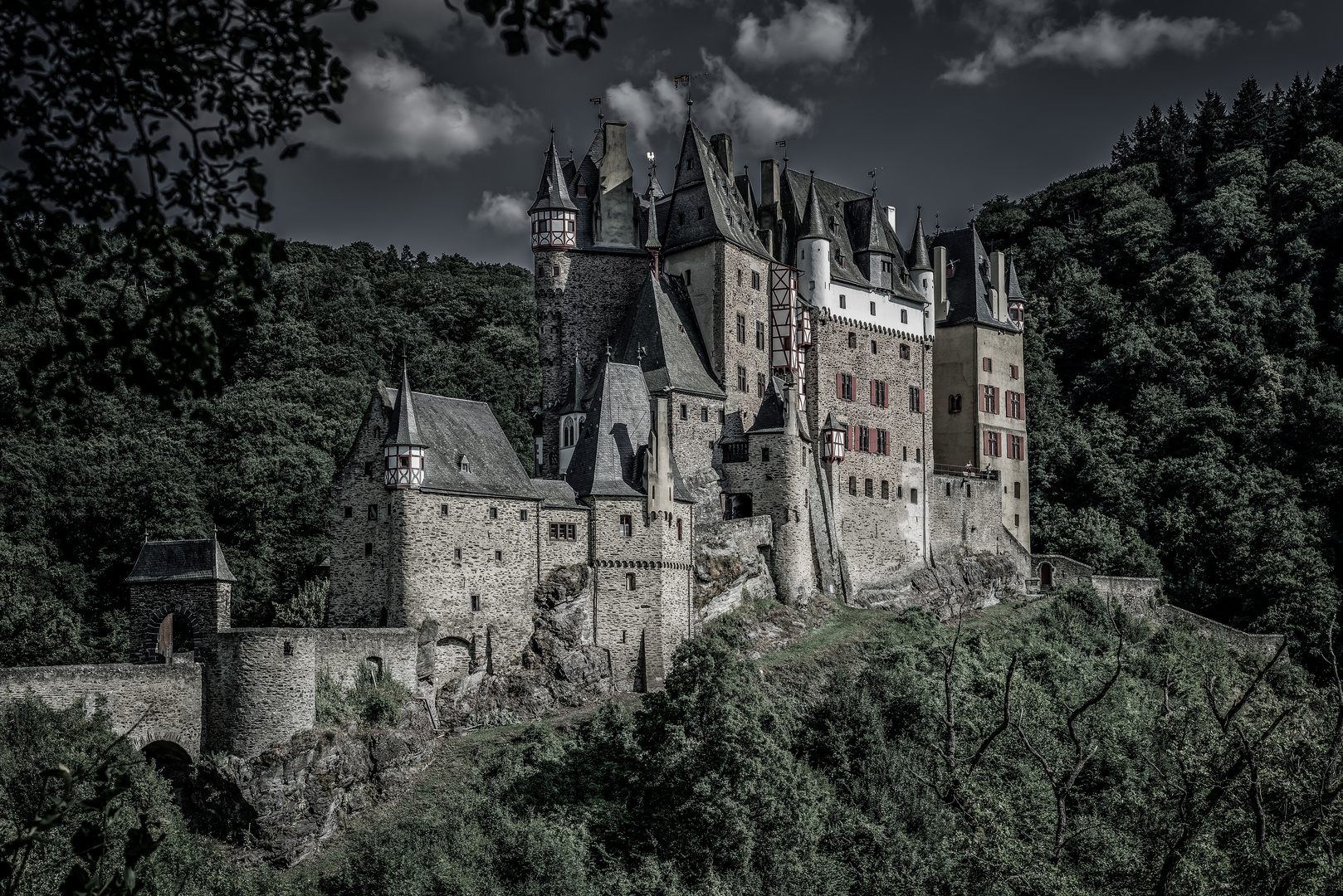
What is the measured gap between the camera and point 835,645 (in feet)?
151

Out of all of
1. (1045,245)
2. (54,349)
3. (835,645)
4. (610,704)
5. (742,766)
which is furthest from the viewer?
(1045,245)

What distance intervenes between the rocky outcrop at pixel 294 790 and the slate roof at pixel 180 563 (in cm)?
478

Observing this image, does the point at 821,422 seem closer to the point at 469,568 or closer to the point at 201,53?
the point at 469,568

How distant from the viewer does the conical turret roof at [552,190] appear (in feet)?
162

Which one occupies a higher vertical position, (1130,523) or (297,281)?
(297,281)

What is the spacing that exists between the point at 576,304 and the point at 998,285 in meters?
21.3

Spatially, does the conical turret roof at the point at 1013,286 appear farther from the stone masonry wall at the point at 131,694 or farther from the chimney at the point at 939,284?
the stone masonry wall at the point at 131,694

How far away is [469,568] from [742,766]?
9.79 metres

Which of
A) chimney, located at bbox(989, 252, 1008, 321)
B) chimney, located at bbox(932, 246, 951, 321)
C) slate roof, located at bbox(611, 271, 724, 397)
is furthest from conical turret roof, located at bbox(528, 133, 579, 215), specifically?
chimney, located at bbox(989, 252, 1008, 321)

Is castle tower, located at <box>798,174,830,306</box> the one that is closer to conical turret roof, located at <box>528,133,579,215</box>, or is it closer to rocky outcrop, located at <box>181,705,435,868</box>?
conical turret roof, located at <box>528,133,579,215</box>

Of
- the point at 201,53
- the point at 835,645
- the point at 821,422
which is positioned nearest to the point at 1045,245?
the point at 821,422

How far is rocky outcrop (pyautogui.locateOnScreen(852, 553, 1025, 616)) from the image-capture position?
52562 mm

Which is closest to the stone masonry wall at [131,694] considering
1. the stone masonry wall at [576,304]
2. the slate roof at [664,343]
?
the stone masonry wall at [576,304]

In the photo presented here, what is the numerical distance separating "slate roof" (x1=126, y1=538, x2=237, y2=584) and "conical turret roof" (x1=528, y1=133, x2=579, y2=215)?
1883 centimetres
